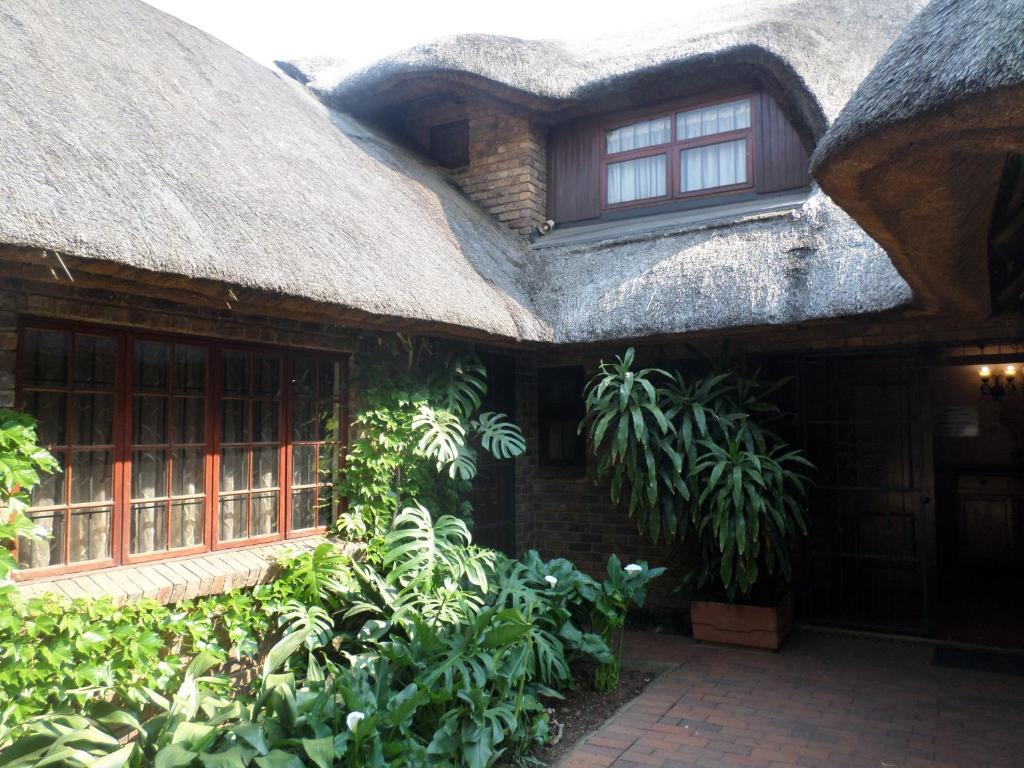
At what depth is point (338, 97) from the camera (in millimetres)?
7660

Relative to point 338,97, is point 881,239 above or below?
below

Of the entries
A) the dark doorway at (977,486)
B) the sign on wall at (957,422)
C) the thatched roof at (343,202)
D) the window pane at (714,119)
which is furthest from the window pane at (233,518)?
the sign on wall at (957,422)

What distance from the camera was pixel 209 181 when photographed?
4.17m

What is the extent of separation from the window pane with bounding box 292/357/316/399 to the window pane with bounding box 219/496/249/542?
0.78 m

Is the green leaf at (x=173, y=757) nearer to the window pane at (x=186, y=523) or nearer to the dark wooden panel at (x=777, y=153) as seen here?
the window pane at (x=186, y=523)

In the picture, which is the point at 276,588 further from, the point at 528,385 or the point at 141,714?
the point at 528,385

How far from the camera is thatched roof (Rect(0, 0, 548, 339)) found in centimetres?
329

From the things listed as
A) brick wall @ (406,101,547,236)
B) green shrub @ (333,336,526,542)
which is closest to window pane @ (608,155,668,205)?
brick wall @ (406,101,547,236)

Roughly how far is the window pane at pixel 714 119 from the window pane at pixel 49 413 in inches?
220

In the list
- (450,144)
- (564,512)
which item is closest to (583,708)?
(564,512)

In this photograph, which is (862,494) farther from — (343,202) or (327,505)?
(343,202)

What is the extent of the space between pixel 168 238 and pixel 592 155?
196 inches

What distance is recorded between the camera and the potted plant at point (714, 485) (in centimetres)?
544

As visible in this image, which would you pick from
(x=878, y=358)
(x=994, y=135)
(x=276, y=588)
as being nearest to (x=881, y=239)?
(x=994, y=135)
